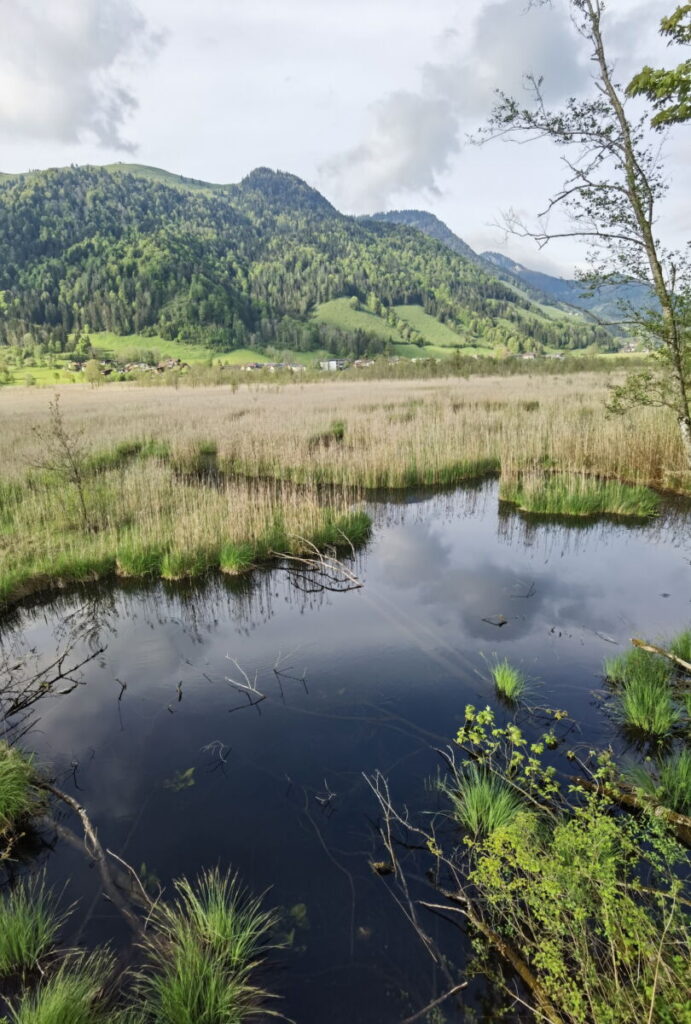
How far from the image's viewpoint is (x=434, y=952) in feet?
12.0

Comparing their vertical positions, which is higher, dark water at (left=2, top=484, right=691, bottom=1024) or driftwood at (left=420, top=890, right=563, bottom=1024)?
driftwood at (left=420, top=890, right=563, bottom=1024)

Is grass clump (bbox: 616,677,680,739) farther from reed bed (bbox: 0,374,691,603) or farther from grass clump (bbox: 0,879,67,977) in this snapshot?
grass clump (bbox: 0,879,67,977)

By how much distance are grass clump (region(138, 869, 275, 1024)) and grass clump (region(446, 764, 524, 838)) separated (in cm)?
186

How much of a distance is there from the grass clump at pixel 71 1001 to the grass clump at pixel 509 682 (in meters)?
4.87

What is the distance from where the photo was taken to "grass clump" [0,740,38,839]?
187 inches

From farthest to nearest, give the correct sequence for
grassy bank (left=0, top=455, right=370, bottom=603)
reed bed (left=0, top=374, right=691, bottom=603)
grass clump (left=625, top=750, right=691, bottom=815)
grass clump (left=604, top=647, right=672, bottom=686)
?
reed bed (left=0, top=374, right=691, bottom=603), grassy bank (left=0, top=455, right=370, bottom=603), grass clump (left=604, top=647, right=672, bottom=686), grass clump (left=625, top=750, right=691, bottom=815)

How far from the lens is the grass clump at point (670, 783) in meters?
4.58

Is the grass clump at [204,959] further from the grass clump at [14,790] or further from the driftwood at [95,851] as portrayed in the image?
the grass clump at [14,790]

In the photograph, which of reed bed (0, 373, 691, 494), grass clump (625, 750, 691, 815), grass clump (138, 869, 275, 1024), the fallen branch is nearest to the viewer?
grass clump (138, 869, 275, 1024)

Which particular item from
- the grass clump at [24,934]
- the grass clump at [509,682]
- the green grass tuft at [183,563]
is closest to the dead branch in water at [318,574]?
the green grass tuft at [183,563]

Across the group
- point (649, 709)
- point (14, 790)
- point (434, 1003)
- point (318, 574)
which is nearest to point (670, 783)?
point (649, 709)

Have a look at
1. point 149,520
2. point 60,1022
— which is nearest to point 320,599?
point 149,520

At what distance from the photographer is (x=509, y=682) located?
643cm

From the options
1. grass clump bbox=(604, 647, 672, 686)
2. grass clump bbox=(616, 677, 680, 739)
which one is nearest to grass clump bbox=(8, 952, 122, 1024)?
grass clump bbox=(616, 677, 680, 739)
